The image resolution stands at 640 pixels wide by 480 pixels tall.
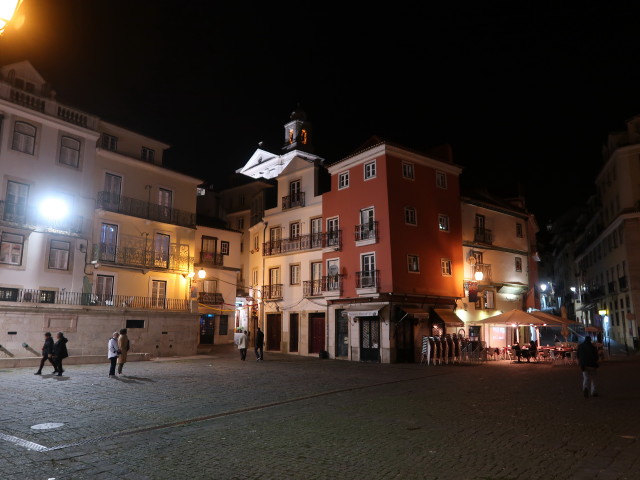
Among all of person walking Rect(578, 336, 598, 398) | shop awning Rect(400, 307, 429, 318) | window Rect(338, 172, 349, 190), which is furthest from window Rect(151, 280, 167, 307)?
person walking Rect(578, 336, 598, 398)

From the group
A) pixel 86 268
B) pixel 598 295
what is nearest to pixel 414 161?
pixel 86 268

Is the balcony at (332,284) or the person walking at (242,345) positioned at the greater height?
the balcony at (332,284)

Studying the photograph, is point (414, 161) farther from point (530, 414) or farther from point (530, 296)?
point (530, 414)

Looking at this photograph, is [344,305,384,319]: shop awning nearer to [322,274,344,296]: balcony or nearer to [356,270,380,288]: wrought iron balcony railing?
[356,270,380,288]: wrought iron balcony railing

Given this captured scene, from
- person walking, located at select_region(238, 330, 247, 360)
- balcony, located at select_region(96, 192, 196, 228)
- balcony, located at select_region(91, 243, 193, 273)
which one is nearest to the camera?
person walking, located at select_region(238, 330, 247, 360)

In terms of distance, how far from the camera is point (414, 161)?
106 feet

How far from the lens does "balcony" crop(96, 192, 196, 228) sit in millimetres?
31047

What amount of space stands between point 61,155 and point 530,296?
3500 centimetres

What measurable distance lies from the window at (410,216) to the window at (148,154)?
58.2 ft

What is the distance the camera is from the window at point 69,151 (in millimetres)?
29141

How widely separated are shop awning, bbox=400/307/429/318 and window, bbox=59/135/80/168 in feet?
69.9

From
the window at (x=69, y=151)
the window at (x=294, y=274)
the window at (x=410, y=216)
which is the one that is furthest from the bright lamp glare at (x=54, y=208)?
the window at (x=410, y=216)

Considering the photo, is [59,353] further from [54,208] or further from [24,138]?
[24,138]

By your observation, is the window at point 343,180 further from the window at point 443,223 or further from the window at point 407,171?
the window at point 443,223
